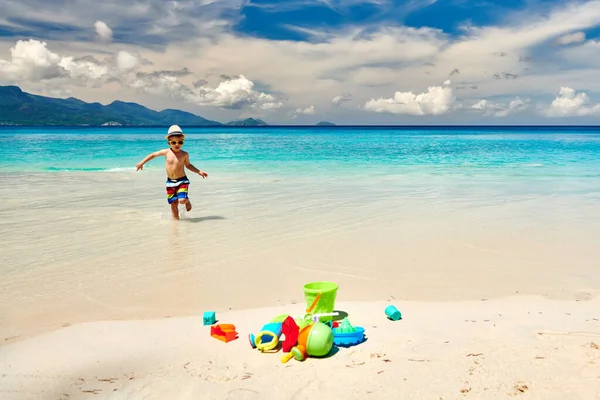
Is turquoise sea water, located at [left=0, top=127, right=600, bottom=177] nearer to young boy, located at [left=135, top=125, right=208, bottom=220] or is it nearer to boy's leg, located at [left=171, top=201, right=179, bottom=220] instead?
young boy, located at [left=135, top=125, right=208, bottom=220]

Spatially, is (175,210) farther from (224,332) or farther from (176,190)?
(224,332)

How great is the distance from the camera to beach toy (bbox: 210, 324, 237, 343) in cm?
418

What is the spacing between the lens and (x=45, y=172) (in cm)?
1950

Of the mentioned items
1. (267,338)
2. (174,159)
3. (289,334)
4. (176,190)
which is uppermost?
(174,159)

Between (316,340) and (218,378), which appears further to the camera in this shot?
(316,340)

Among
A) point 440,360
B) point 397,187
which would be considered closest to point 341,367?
point 440,360

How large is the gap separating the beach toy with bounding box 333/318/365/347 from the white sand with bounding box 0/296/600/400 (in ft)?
0.24

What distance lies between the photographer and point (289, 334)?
3902 mm

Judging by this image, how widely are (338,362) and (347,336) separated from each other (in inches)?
12.2

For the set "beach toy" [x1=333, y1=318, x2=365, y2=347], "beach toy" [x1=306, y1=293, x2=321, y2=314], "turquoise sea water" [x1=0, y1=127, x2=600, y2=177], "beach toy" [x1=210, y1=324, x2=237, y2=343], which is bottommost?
"beach toy" [x1=210, y1=324, x2=237, y2=343]

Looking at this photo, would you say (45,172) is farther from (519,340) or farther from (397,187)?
(519,340)

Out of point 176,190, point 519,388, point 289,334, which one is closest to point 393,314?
point 289,334

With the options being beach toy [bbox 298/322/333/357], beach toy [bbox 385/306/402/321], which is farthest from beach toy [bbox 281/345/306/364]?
beach toy [bbox 385/306/402/321]

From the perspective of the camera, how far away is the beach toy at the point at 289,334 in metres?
3.89
